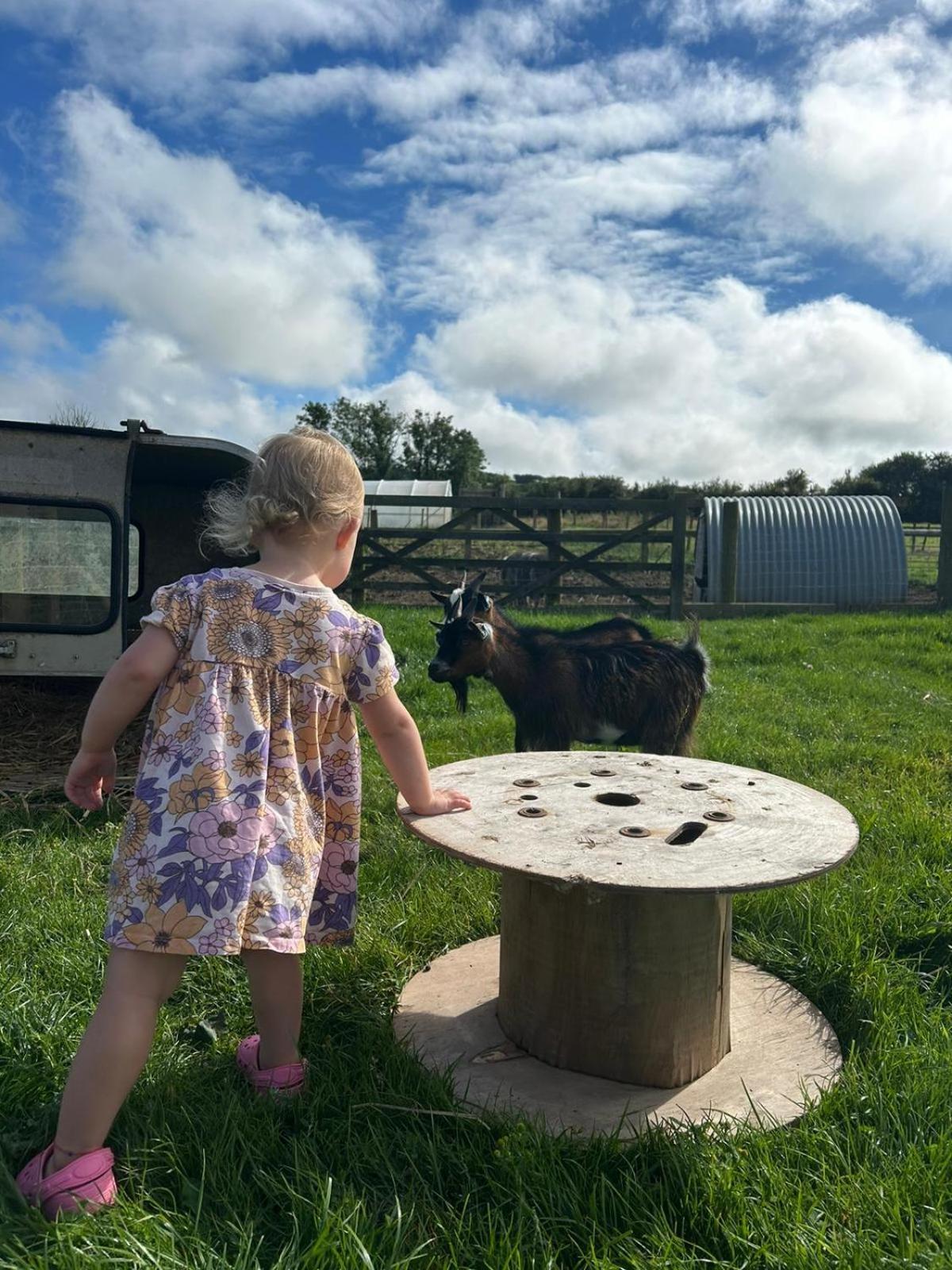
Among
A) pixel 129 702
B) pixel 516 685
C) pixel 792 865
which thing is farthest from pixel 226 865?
pixel 516 685

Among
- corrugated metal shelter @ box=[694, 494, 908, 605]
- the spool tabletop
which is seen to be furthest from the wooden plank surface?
corrugated metal shelter @ box=[694, 494, 908, 605]

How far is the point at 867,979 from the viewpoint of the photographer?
2982 millimetres

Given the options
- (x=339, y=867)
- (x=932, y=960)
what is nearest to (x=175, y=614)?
(x=339, y=867)

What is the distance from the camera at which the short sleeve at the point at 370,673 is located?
91.0 inches

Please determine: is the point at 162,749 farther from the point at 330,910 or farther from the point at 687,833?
the point at 687,833

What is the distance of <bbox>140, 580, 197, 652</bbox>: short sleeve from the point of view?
212cm

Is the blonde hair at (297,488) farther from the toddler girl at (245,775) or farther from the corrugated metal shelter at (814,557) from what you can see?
the corrugated metal shelter at (814,557)

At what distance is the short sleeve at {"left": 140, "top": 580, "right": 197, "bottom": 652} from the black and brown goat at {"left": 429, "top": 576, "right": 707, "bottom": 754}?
8.77 feet

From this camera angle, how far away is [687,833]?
251 centimetres

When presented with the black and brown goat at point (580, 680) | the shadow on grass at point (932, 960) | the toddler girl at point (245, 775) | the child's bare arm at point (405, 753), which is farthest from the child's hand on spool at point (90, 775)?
the black and brown goat at point (580, 680)

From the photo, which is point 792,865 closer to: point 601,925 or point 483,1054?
point 601,925

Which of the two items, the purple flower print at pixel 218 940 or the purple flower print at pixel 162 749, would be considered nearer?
the purple flower print at pixel 218 940

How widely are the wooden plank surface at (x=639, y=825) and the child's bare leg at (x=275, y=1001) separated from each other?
0.46m

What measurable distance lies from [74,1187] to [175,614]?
119 cm
